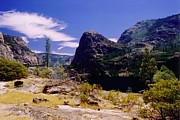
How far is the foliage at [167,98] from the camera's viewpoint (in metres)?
39.2

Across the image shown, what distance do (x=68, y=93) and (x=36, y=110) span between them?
2192 centimetres

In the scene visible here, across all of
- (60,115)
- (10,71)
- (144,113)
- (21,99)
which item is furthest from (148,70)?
(60,115)

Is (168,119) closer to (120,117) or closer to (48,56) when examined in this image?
(120,117)

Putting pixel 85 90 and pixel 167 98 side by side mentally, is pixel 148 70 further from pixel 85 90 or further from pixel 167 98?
pixel 167 98

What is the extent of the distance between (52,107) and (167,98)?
16539 mm

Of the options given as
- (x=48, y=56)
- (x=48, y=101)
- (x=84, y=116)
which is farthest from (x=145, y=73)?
(x=48, y=56)

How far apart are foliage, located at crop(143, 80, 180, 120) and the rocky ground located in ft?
12.3

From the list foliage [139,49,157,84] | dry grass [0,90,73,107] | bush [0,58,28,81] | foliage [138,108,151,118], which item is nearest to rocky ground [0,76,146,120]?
dry grass [0,90,73,107]

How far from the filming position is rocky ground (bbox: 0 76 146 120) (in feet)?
117

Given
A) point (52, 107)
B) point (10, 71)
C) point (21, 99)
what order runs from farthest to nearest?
1. point (10, 71)
2. point (21, 99)
3. point (52, 107)

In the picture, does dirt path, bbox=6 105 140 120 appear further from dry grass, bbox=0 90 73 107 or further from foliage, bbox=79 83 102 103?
foliage, bbox=79 83 102 103

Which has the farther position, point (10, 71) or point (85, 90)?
point (10, 71)

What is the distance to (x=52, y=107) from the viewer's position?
42875mm

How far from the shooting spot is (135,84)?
184m
